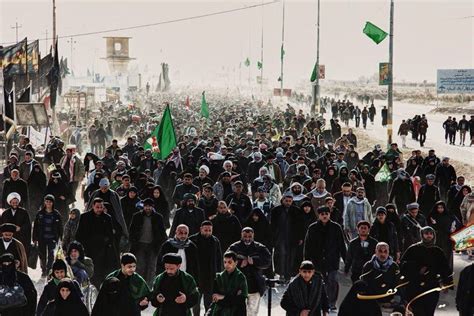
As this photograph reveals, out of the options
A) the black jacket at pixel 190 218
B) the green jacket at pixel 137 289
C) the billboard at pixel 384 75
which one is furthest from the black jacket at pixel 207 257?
the billboard at pixel 384 75

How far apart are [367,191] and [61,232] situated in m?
6.53

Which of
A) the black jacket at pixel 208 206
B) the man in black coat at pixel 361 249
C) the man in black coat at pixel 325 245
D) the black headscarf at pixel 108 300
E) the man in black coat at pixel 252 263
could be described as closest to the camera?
the black headscarf at pixel 108 300

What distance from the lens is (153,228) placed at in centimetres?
1130

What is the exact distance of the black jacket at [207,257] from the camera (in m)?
9.85

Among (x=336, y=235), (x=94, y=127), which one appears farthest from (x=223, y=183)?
(x=94, y=127)

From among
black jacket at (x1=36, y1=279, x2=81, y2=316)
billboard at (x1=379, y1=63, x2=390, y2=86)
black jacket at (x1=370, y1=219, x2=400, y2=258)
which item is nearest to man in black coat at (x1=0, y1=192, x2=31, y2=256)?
black jacket at (x1=36, y1=279, x2=81, y2=316)

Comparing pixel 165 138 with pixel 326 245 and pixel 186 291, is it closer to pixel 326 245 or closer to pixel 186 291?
pixel 326 245

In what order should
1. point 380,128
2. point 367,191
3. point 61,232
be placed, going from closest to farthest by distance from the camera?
point 61,232 → point 367,191 → point 380,128

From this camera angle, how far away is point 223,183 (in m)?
14.7

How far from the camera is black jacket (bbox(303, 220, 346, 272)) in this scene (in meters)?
10.7

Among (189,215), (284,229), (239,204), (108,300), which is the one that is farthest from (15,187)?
(108,300)

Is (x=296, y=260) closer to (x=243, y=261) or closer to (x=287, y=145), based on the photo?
(x=243, y=261)

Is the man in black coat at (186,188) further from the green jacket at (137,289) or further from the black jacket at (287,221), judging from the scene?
the green jacket at (137,289)

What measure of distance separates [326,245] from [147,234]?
2.14 metres
